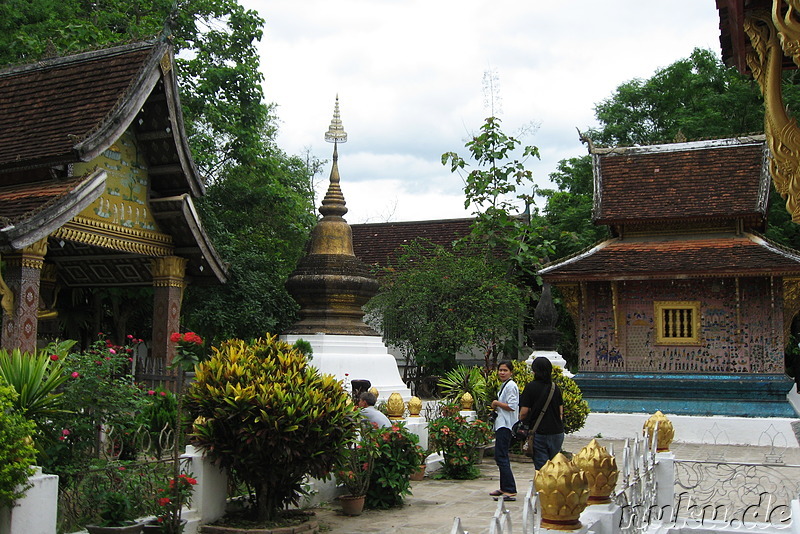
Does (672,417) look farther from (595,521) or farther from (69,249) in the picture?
(595,521)

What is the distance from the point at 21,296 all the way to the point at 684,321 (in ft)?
46.5

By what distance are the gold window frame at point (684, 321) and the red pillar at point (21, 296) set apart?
1364 centimetres

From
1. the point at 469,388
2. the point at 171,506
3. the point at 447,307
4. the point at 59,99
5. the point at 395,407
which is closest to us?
the point at 171,506

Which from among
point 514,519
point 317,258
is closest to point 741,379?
point 317,258

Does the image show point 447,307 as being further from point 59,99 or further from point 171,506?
point 171,506

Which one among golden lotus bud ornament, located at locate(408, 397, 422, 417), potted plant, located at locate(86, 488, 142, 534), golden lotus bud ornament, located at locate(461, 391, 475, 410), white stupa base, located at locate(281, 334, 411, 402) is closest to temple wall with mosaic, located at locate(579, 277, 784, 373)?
golden lotus bud ornament, located at locate(461, 391, 475, 410)

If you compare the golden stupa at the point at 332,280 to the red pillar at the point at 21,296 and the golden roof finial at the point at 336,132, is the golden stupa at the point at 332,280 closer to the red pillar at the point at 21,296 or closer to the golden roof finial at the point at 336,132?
the golden roof finial at the point at 336,132

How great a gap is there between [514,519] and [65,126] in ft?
26.5

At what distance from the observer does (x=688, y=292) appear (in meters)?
18.7

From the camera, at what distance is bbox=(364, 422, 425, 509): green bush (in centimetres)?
884

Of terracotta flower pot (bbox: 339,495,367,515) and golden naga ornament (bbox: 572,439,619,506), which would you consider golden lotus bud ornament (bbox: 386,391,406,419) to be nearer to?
terracotta flower pot (bbox: 339,495,367,515)

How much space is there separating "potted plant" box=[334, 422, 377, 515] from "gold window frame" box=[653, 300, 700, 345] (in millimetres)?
11903

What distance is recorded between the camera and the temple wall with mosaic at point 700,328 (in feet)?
59.2

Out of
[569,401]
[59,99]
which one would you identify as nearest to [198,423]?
[59,99]
